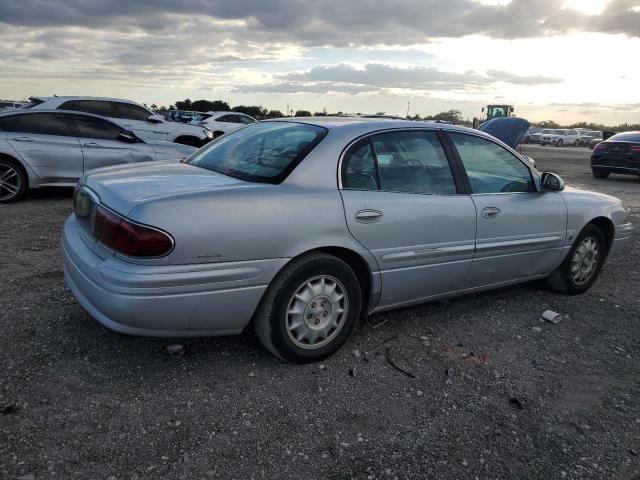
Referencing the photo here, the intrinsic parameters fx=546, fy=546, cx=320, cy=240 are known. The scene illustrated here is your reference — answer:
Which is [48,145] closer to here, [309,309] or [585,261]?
[309,309]

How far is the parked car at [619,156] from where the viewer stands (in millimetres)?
15172

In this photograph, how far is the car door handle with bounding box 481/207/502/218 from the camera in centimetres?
401

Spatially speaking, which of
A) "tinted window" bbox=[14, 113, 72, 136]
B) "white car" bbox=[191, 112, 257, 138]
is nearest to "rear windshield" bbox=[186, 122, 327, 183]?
"tinted window" bbox=[14, 113, 72, 136]

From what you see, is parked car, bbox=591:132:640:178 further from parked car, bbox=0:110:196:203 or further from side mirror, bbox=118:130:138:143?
side mirror, bbox=118:130:138:143

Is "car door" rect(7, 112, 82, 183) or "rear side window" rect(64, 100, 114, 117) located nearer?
"car door" rect(7, 112, 82, 183)

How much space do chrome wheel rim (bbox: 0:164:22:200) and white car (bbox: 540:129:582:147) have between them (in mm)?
42383

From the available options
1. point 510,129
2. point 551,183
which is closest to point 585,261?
point 551,183

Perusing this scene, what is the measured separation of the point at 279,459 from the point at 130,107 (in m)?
10.1

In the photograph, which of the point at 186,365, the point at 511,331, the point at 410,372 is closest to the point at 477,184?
the point at 511,331

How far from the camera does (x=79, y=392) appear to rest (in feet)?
9.63

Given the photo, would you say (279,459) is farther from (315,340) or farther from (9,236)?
(9,236)

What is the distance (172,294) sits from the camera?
2.81m

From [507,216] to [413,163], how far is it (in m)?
0.95

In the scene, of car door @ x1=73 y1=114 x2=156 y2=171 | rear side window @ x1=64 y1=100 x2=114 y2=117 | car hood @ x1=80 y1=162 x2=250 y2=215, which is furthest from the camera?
rear side window @ x1=64 y1=100 x2=114 y2=117
